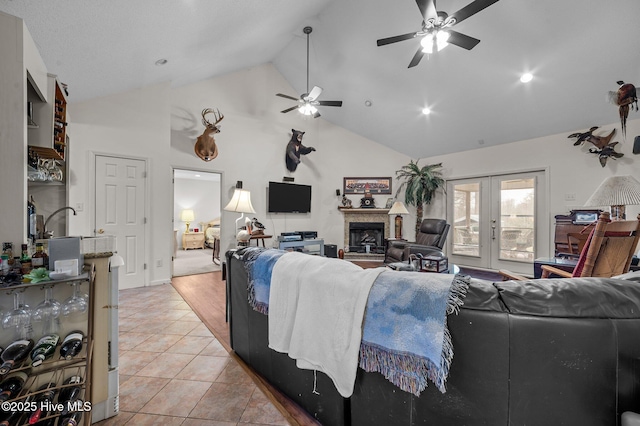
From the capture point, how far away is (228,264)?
2053 millimetres

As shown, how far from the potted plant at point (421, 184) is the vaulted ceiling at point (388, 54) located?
20.5 inches

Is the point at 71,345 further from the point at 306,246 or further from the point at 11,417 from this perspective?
the point at 306,246

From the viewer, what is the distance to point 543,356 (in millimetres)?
899

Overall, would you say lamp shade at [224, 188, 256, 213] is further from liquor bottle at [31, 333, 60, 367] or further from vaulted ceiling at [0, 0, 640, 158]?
liquor bottle at [31, 333, 60, 367]

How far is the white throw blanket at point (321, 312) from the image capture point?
3.70ft

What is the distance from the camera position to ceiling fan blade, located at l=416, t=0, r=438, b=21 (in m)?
2.35

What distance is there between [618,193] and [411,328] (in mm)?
2548

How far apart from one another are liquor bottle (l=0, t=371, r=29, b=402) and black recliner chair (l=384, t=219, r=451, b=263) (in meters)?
3.98

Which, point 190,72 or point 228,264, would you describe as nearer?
point 228,264

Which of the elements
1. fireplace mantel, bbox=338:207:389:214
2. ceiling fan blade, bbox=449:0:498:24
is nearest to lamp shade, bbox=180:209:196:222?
fireplace mantel, bbox=338:207:389:214

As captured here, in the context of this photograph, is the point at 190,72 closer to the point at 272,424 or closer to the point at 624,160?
the point at 272,424

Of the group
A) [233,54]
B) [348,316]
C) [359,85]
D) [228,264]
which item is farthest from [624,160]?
[233,54]

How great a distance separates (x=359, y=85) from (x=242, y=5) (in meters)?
2.56

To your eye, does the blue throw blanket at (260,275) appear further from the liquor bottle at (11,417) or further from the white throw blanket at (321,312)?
the liquor bottle at (11,417)
